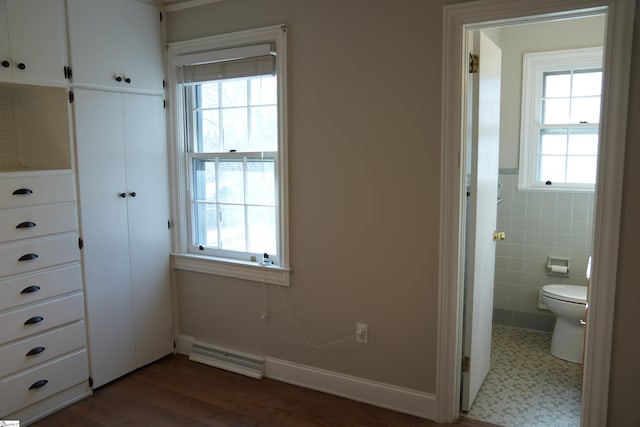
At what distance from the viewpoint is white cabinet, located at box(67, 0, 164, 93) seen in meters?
2.83

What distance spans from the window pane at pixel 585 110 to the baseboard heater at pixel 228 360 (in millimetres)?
2913

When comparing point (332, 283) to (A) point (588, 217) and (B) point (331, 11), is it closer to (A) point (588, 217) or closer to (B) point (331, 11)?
(B) point (331, 11)

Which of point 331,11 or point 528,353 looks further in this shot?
point 528,353

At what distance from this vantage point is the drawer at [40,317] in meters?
2.59

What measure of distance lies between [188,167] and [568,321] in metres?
2.86

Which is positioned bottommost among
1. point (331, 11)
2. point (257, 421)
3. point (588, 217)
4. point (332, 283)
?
point (257, 421)

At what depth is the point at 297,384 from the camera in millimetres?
3107

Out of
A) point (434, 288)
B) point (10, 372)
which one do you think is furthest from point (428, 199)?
point (10, 372)

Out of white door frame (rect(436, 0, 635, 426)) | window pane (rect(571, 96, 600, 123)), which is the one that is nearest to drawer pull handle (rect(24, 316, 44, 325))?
white door frame (rect(436, 0, 635, 426))

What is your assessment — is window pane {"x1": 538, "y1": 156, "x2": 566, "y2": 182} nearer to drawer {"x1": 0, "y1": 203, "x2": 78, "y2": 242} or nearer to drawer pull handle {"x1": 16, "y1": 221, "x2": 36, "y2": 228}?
drawer {"x1": 0, "y1": 203, "x2": 78, "y2": 242}

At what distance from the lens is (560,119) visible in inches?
149

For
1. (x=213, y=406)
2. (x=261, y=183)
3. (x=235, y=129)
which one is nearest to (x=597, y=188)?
(x=261, y=183)

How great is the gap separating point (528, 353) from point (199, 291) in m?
2.40

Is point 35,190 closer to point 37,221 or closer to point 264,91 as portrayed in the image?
point 37,221
